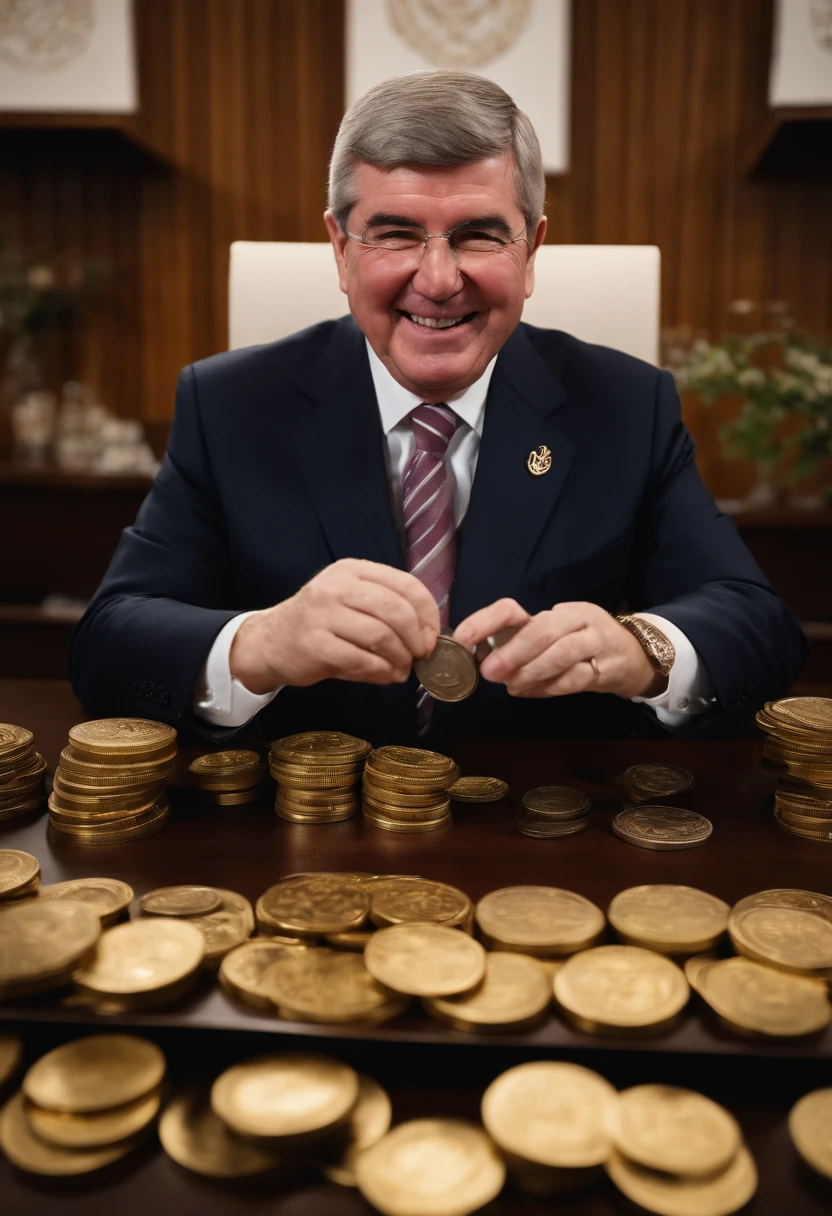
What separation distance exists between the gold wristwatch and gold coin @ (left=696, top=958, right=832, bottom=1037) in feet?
1.99

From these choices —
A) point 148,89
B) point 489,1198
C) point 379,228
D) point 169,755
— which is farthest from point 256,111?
point 489,1198

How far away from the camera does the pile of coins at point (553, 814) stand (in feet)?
4.07

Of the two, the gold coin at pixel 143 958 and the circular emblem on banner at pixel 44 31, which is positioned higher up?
the circular emblem on banner at pixel 44 31

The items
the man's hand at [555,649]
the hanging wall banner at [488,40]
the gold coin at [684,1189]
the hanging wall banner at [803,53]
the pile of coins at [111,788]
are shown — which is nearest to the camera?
the gold coin at [684,1189]

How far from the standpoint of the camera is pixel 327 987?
87 cm

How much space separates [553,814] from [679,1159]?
578 mm

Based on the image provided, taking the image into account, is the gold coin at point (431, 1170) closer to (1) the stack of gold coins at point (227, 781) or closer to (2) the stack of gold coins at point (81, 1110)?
(2) the stack of gold coins at point (81, 1110)

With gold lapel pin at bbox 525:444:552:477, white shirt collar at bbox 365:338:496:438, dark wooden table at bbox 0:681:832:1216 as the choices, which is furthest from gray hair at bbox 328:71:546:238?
dark wooden table at bbox 0:681:832:1216

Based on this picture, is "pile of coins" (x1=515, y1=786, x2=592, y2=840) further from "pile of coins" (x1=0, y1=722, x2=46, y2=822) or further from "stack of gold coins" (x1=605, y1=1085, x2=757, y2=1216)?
"pile of coins" (x1=0, y1=722, x2=46, y2=822)

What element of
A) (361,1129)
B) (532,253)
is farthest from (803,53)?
(361,1129)

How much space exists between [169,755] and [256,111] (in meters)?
3.60

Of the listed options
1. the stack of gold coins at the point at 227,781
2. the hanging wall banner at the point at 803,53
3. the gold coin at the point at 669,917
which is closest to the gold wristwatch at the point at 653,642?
the gold coin at the point at 669,917

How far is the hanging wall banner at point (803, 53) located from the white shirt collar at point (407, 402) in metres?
2.45

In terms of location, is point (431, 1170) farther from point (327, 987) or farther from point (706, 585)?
point (706, 585)
